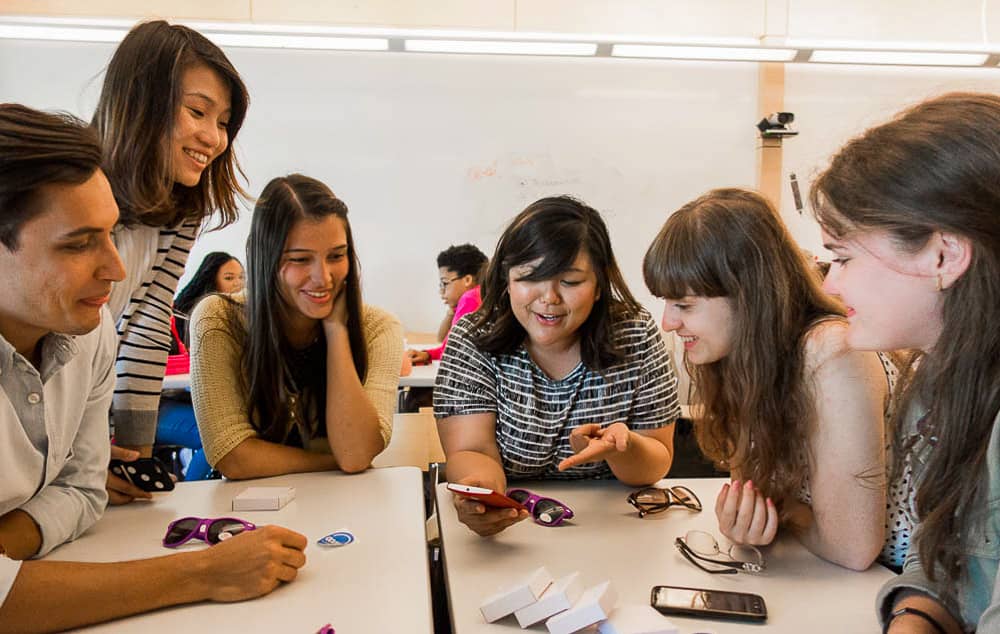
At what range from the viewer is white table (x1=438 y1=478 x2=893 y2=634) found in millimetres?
1125

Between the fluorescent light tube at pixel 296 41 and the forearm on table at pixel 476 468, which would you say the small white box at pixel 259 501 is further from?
the fluorescent light tube at pixel 296 41

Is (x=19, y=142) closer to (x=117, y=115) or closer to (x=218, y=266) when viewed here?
(x=117, y=115)

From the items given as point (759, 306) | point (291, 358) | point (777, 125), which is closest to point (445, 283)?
point (777, 125)

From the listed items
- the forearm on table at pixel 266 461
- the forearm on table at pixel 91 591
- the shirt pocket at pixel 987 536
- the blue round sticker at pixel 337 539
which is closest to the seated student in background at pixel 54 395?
the forearm on table at pixel 91 591

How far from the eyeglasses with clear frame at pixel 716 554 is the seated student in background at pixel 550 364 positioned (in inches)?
13.2

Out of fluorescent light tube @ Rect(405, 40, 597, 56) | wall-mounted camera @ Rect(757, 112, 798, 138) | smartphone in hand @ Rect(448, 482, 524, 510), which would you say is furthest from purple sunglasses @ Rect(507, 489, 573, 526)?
wall-mounted camera @ Rect(757, 112, 798, 138)

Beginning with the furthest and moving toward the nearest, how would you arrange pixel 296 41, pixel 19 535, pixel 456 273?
pixel 456 273 < pixel 296 41 < pixel 19 535

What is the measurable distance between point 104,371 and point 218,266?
10.1 ft

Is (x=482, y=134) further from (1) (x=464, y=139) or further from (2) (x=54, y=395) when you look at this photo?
(2) (x=54, y=395)

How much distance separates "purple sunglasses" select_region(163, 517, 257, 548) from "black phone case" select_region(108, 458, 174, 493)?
0.24 metres

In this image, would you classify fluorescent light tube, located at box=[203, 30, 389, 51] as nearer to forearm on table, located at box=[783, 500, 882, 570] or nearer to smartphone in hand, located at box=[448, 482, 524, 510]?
smartphone in hand, located at box=[448, 482, 524, 510]

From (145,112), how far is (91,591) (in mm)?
1120

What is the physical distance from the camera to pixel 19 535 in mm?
1246

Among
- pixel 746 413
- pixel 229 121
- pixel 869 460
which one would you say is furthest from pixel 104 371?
pixel 869 460
